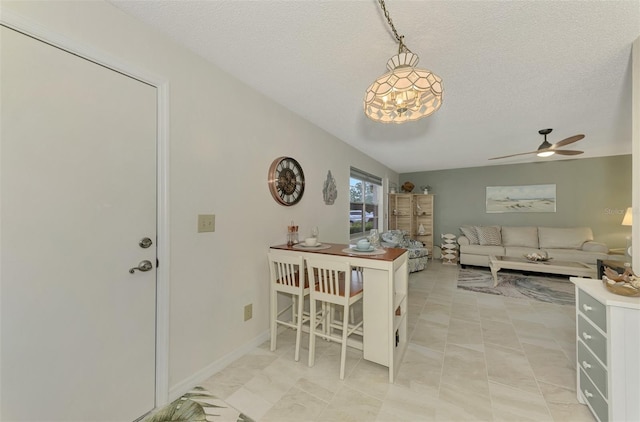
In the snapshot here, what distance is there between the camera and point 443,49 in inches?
63.2

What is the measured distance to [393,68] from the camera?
1268mm

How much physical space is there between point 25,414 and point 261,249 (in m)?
1.50

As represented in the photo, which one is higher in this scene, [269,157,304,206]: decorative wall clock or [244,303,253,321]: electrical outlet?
[269,157,304,206]: decorative wall clock

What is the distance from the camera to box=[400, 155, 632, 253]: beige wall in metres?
4.69

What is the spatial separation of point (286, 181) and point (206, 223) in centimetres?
94

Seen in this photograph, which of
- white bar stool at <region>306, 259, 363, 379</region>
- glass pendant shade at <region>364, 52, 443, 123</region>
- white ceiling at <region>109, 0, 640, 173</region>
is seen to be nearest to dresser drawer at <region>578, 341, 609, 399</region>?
white bar stool at <region>306, 259, 363, 379</region>

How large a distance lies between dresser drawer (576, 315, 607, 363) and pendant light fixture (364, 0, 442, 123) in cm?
153

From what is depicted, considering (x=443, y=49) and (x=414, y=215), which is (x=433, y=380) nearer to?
(x=443, y=49)

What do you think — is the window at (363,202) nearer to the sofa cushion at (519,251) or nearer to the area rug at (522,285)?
the area rug at (522,285)

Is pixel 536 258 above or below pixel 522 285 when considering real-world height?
above

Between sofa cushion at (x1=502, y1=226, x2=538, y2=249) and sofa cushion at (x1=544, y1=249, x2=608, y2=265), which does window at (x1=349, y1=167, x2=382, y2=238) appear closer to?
sofa cushion at (x1=502, y1=226, x2=538, y2=249)

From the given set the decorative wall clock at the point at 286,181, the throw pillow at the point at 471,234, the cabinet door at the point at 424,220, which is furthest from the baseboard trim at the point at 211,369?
the cabinet door at the point at 424,220

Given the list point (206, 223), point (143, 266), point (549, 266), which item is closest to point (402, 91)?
point (206, 223)

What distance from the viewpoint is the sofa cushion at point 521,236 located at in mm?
4981
